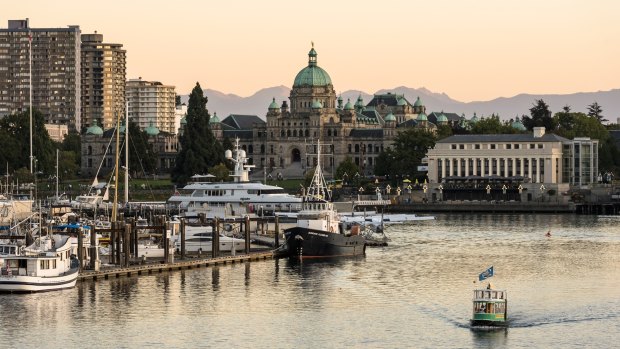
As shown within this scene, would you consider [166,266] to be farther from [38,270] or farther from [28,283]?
[28,283]

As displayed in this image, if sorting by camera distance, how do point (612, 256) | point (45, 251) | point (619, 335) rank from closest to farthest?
point (619, 335) → point (45, 251) → point (612, 256)

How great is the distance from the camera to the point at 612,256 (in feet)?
379

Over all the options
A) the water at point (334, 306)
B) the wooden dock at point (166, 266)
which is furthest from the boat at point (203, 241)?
the water at point (334, 306)

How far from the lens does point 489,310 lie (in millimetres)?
75188

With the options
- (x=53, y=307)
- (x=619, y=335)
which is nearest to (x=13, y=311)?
(x=53, y=307)

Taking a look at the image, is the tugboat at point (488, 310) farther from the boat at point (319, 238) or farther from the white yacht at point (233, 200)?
the white yacht at point (233, 200)

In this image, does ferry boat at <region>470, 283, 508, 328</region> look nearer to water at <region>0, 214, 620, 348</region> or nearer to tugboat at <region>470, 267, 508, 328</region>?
tugboat at <region>470, 267, 508, 328</region>

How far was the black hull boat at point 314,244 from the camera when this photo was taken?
360ft

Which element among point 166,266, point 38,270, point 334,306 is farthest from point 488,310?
point 166,266

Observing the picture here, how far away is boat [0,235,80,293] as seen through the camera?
85.1m

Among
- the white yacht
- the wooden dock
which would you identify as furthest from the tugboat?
the white yacht

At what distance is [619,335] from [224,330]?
63.5 feet

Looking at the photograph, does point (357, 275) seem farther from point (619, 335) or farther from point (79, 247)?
point (619, 335)

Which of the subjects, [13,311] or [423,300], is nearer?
[13,311]
